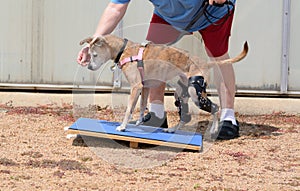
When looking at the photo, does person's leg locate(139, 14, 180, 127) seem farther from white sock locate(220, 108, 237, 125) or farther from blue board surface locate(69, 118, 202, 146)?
white sock locate(220, 108, 237, 125)

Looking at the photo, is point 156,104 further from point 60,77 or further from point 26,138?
point 60,77

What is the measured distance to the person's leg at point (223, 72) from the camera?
6.57 m

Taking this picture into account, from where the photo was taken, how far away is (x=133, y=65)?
19.3ft

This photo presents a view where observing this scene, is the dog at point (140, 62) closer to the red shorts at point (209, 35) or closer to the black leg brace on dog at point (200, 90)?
the black leg brace on dog at point (200, 90)

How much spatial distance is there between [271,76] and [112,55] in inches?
134

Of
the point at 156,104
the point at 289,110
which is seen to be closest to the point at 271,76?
the point at 289,110

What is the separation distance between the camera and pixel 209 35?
259 inches

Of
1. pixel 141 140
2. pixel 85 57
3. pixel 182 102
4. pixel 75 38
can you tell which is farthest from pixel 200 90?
pixel 75 38

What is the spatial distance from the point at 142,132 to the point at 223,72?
1.18 metres

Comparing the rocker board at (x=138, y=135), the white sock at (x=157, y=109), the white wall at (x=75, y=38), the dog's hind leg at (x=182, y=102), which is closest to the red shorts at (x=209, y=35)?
the dog's hind leg at (x=182, y=102)

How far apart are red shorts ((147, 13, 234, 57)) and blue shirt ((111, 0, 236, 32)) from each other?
10 centimetres

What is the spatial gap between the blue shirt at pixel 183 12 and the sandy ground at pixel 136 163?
125 centimetres

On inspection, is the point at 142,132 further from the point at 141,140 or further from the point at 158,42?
the point at 158,42

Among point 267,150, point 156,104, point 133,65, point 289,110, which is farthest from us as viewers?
point 289,110
